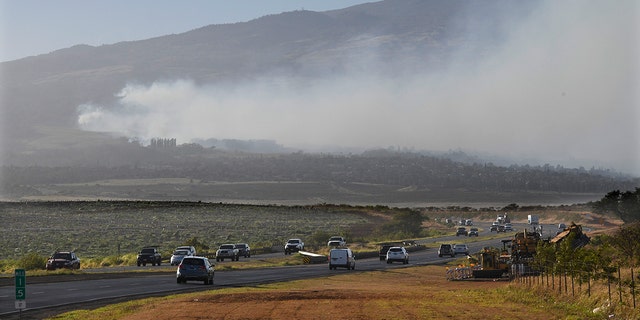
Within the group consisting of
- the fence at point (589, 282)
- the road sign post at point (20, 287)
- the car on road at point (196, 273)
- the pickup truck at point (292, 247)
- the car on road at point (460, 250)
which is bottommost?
the car on road at point (460, 250)

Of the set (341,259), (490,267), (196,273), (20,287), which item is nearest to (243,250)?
(341,259)

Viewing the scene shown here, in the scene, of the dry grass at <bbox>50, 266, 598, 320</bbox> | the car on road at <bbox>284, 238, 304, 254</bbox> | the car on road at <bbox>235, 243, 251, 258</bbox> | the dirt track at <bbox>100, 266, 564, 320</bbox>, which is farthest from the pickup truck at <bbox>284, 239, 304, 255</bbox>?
the dry grass at <bbox>50, 266, 598, 320</bbox>

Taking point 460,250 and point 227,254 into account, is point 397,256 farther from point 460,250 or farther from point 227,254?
point 460,250

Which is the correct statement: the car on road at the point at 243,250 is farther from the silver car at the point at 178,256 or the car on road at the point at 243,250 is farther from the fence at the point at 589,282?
the fence at the point at 589,282

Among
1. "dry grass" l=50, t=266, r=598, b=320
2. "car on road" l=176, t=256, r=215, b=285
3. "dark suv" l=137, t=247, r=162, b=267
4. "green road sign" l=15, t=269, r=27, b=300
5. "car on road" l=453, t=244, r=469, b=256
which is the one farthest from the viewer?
"car on road" l=453, t=244, r=469, b=256

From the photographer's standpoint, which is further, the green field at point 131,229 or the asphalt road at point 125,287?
the green field at point 131,229

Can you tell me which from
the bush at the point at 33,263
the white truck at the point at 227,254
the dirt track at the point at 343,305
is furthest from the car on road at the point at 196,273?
the white truck at the point at 227,254

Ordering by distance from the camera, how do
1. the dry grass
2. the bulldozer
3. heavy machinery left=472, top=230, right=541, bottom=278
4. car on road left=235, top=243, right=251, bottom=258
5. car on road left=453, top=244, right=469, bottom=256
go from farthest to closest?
car on road left=453, top=244, right=469, bottom=256 → car on road left=235, top=243, right=251, bottom=258 → the bulldozer → heavy machinery left=472, top=230, right=541, bottom=278 → the dry grass

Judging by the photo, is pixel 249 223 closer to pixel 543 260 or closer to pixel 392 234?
pixel 392 234

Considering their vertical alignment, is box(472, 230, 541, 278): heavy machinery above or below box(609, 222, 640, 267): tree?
below

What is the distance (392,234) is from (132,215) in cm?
4757

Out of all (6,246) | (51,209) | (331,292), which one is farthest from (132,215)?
(331,292)

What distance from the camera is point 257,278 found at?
70125mm

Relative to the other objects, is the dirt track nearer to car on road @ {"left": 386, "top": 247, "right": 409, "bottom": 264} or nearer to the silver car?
the silver car
